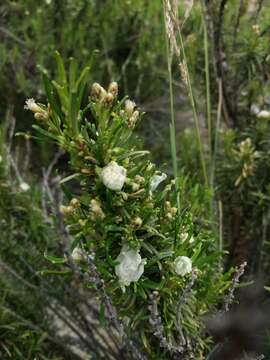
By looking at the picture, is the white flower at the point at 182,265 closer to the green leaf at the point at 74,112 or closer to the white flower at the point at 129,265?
the white flower at the point at 129,265

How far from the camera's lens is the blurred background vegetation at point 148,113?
1.59 meters

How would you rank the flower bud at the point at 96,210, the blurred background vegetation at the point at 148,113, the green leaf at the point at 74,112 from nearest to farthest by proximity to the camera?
the green leaf at the point at 74,112, the flower bud at the point at 96,210, the blurred background vegetation at the point at 148,113

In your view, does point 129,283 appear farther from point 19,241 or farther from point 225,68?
point 225,68

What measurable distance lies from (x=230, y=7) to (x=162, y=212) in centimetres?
175

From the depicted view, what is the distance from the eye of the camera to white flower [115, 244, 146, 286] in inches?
36.1

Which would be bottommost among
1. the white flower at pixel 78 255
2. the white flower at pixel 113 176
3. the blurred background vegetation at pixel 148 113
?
the blurred background vegetation at pixel 148 113

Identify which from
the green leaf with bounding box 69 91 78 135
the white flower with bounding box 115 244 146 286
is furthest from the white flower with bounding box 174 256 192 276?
the green leaf with bounding box 69 91 78 135

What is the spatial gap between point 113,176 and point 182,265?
233 millimetres

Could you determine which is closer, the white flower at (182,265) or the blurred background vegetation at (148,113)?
the white flower at (182,265)

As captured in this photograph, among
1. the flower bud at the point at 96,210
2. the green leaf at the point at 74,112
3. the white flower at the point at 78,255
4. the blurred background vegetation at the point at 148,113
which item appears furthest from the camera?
the blurred background vegetation at the point at 148,113

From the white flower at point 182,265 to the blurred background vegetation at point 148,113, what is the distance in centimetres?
33

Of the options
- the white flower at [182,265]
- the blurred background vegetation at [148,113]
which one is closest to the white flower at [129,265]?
the white flower at [182,265]

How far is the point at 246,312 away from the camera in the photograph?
1.50 m

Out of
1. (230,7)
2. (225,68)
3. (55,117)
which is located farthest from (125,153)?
(230,7)
